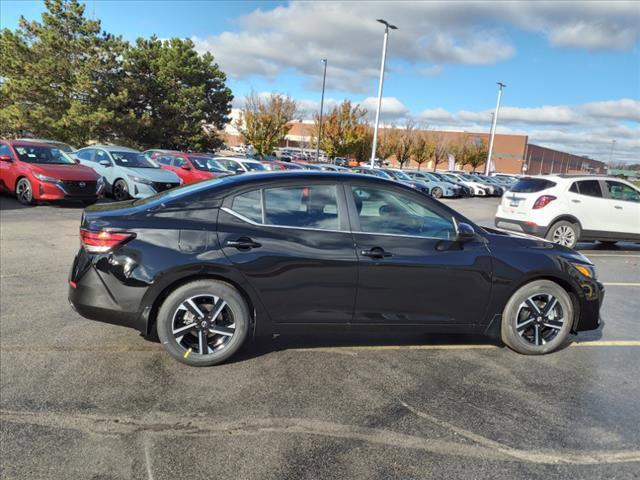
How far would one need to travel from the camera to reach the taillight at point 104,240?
150 inches

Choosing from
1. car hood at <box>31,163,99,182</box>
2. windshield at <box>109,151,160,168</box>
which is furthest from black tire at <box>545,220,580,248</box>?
windshield at <box>109,151,160,168</box>

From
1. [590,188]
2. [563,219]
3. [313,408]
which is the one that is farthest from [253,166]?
[313,408]

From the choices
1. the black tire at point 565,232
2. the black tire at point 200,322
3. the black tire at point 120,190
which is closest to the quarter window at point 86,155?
the black tire at point 120,190

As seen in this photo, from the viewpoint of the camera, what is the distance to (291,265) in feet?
12.8

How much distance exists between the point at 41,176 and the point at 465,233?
1183 centimetres

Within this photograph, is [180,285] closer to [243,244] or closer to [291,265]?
[243,244]

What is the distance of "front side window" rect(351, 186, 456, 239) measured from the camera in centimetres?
411

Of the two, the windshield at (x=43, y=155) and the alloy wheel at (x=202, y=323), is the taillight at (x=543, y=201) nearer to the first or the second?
the alloy wheel at (x=202, y=323)

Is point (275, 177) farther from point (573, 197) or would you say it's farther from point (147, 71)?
point (147, 71)

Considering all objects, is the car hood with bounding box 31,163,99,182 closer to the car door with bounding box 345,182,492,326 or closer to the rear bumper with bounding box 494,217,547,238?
the rear bumper with bounding box 494,217,547,238

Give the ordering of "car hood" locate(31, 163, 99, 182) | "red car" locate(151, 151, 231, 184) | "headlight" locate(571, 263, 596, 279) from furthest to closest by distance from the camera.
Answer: "red car" locate(151, 151, 231, 184), "car hood" locate(31, 163, 99, 182), "headlight" locate(571, 263, 596, 279)

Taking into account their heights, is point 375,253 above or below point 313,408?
above

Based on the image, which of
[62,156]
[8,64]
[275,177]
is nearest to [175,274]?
[275,177]

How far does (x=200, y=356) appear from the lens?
394 cm
